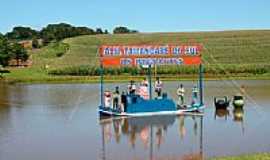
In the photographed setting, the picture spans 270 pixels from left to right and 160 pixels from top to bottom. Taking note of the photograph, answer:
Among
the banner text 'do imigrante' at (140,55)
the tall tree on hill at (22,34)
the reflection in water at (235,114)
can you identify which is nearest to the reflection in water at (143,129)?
the reflection in water at (235,114)

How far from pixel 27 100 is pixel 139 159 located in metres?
24.2

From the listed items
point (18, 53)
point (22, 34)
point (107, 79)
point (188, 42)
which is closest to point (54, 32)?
point (22, 34)

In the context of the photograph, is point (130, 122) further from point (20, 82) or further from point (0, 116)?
point (20, 82)

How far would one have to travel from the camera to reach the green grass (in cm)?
6894

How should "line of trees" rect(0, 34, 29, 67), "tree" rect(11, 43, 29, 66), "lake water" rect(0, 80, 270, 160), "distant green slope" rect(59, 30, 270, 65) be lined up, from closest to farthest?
"lake water" rect(0, 80, 270, 160) < "distant green slope" rect(59, 30, 270, 65) < "line of trees" rect(0, 34, 29, 67) < "tree" rect(11, 43, 29, 66)

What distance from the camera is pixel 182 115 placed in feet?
89.1

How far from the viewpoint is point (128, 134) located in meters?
21.5

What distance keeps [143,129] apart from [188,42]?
7377 cm

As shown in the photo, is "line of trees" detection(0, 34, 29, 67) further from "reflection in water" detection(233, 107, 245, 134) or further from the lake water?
"reflection in water" detection(233, 107, 245, 134)

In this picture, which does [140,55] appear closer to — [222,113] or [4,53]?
[222,113]

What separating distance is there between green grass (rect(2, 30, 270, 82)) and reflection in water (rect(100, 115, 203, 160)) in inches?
1556

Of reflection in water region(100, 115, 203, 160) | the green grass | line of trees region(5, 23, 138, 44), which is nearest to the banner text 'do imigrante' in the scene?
A: reflection in water region(100, 115, 203, 160)

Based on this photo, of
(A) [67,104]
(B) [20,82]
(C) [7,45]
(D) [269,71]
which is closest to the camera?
(A) [67,104]

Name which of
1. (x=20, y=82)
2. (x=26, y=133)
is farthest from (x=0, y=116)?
(x=20, y=82)
